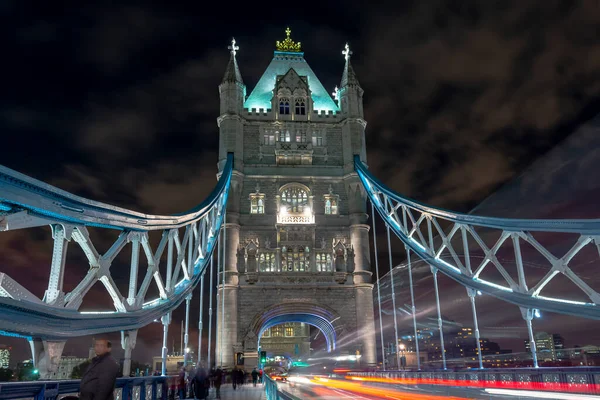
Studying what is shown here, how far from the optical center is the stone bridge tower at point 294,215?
137 feet

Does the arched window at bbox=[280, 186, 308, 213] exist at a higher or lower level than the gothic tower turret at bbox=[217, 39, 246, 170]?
lower

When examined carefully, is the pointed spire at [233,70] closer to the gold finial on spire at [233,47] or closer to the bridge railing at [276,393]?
the gold finial on spire at [233,47]

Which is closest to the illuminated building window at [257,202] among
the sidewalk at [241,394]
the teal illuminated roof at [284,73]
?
the teal illuminated roof at [284,73]

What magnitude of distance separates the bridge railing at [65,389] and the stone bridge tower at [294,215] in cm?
2614

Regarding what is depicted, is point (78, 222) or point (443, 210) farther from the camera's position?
point (443, 210)

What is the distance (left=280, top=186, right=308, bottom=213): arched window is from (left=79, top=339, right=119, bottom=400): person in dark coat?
39029 mm

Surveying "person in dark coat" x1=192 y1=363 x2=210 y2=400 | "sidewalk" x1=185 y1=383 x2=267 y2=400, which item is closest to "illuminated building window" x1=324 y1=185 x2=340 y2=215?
"sidewalk" x1=185 y1=383 x2=267 y2=400

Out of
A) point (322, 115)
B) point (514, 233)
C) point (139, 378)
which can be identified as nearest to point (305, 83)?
point (322, 115)

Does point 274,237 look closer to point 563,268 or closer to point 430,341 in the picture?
point 563,268

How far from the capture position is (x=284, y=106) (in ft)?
160

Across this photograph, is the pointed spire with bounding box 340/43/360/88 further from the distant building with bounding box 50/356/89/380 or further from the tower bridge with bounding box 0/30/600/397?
the distant building with bounding box 50/356/89/380

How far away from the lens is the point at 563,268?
19.8m

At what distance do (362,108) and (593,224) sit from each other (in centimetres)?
3279

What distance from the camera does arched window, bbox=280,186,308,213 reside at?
45.1 meters
